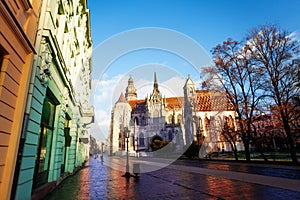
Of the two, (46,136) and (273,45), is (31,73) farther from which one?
(273,45)

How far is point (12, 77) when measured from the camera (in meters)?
4.46

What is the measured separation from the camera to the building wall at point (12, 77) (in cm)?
405

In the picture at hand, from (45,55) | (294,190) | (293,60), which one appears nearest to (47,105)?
(45,55)

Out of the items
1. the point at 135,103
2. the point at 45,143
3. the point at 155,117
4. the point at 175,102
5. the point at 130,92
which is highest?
the point at 130,92

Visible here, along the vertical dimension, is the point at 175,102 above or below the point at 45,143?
above

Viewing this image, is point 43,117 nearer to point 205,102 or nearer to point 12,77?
point 12,77

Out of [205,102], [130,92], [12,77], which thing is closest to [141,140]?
[205,102]

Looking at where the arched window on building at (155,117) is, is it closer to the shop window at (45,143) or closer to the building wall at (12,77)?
the shop window at (45,143)

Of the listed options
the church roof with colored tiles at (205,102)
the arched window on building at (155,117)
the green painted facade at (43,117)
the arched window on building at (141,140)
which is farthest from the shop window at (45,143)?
the arched window on building at (141,140)

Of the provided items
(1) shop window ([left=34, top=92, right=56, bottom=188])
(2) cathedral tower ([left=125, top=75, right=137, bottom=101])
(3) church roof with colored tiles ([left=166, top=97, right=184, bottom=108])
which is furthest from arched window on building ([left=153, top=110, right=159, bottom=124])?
(1) shop window ([left=34, top=92, right=56, bottom=188])

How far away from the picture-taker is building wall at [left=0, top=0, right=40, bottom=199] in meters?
4.05

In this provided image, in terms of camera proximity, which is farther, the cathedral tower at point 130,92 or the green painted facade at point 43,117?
the cathedral tower at point 130,92

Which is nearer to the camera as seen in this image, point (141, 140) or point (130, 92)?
point (141, 140)

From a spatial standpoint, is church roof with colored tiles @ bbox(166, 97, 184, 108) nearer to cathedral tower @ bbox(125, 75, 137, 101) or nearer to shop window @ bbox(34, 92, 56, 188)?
cathedral tower @ bbox(125, 75, 137, 101)
